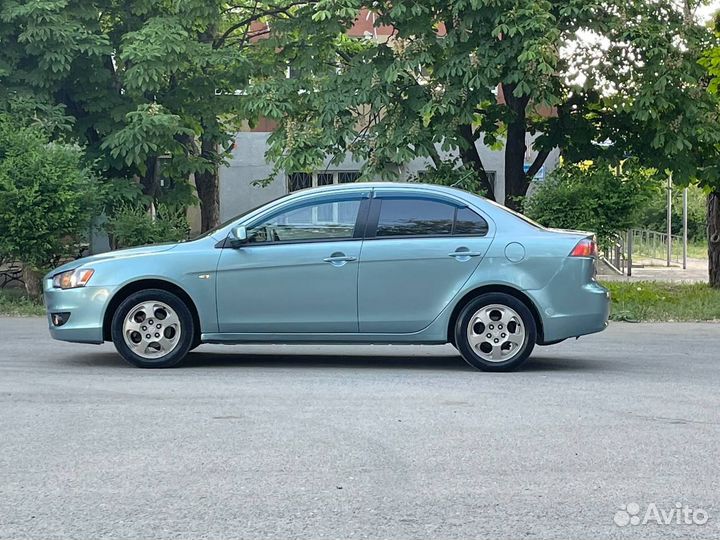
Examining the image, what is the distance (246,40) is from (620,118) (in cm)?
768

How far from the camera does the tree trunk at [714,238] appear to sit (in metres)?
20.7

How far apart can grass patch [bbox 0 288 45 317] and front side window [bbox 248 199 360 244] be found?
6.67 meters

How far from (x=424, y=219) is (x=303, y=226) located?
106 cm

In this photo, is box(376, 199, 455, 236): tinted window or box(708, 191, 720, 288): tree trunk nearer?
box(376, 199, 455, 236): tinted window

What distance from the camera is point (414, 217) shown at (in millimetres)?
9180

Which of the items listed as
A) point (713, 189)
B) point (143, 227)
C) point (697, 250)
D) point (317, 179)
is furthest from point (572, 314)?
point (697, 250)

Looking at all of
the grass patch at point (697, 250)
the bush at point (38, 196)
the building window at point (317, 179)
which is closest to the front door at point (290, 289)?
the bush at point (38, 196)

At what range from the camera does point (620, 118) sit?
56.8ft

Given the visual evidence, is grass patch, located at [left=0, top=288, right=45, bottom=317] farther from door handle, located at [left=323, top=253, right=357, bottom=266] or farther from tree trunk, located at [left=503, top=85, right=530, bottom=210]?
tree trunk, located at [left=503, top=85, right=530, bottom=210]

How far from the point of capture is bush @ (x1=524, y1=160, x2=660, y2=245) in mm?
15656

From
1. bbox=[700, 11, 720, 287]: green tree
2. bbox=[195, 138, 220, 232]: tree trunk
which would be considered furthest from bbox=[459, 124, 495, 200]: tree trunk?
bbox=[195, 138, 220, 232]: tree trunk

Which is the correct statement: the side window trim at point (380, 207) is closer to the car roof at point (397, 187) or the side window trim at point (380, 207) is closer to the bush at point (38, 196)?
the car roof at point (397, 187)

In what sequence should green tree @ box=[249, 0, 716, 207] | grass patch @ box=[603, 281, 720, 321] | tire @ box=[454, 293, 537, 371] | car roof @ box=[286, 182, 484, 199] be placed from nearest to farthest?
tire @ box=[454, 293, 537, 371], car roof @ box=[286, 182, 484, 199], grass patch @ box=[603, 281, 720, 321], green tree @ box=[249, 0, 716, 207]

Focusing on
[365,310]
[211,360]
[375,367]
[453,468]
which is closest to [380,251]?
[365,310]
